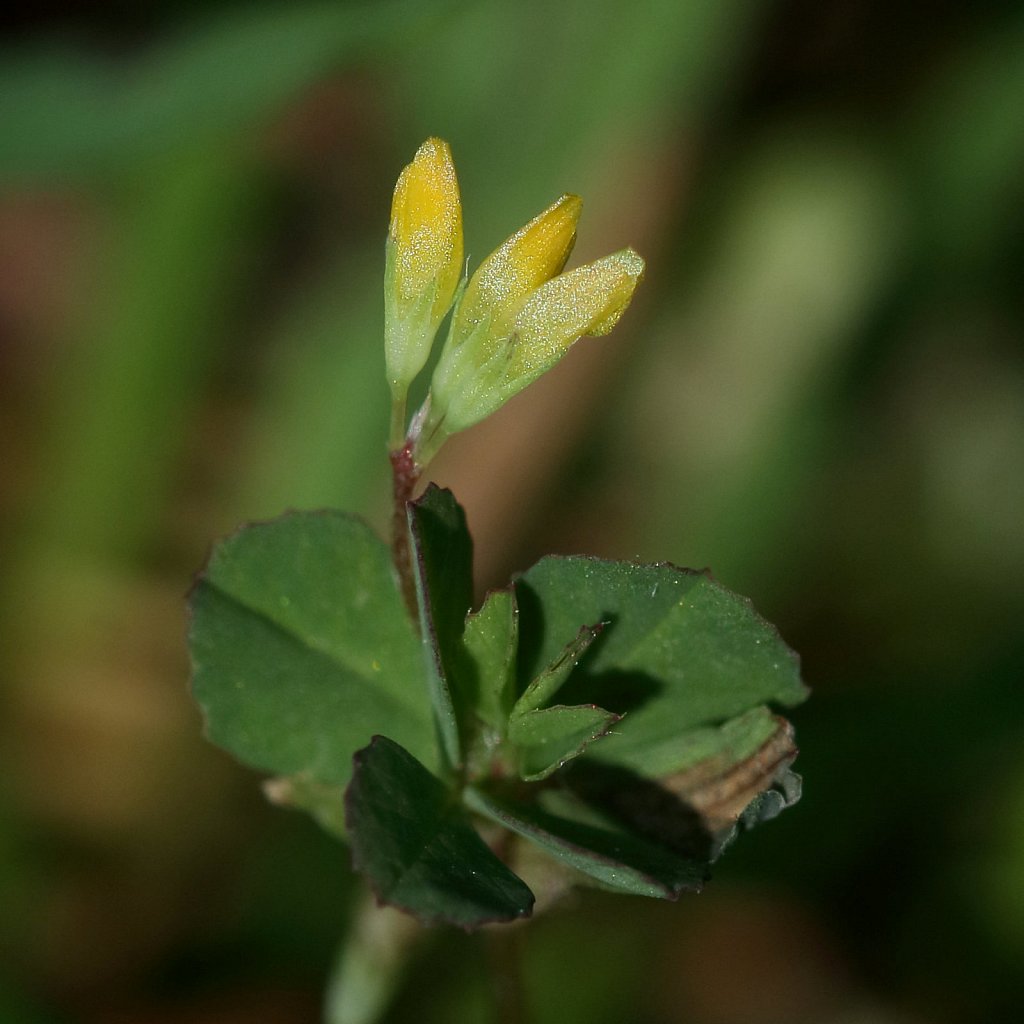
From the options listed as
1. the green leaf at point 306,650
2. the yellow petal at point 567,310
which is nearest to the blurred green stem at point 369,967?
the green leaf at point 306,650

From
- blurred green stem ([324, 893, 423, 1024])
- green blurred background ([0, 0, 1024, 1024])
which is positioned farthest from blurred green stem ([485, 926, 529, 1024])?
green blurred background ([0, 0, 1024, 1024])

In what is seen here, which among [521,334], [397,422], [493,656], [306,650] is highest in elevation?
[521,334]

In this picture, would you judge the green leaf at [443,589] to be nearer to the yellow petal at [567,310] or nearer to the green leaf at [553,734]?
the green leaf at [553,734]

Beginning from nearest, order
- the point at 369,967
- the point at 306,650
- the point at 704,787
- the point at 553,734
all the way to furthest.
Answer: the point at 553,734, the point at 704,787, the point at 306,650, the point at 369,967

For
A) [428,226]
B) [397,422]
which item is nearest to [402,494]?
[397,422]

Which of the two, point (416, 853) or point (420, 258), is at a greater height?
point (420, 258)

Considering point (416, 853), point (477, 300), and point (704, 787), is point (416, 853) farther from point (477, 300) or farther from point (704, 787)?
point (477, 300)

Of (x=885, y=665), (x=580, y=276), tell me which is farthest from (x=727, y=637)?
(x=885, y=665)
